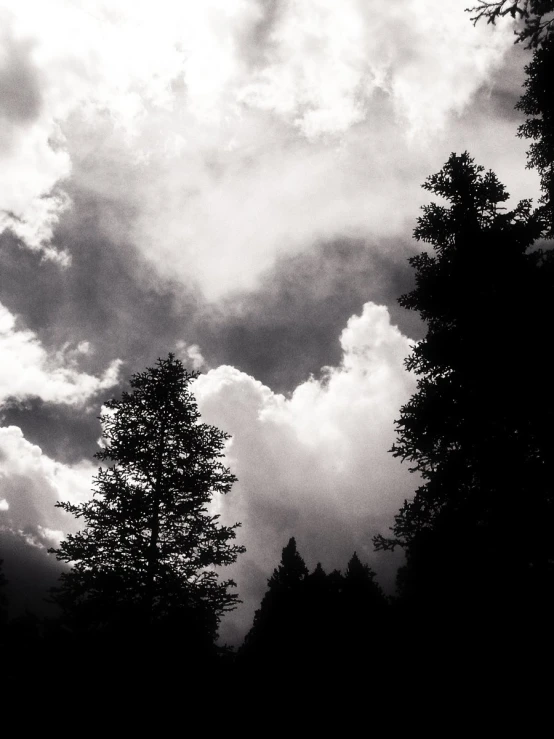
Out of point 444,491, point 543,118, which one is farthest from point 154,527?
point 543,118

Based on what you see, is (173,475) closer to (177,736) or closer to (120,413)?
(120,413)

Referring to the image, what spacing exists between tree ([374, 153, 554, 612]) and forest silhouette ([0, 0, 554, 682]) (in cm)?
3

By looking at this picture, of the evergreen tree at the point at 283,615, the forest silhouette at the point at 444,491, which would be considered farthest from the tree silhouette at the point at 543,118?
the evergreen tree at the point at 283,615

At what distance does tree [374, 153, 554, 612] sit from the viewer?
7.58 meters

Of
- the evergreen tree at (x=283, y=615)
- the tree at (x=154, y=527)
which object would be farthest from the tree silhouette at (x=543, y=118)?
the evergreen tree at (x=283, y=615)

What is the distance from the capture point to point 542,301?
852 cm

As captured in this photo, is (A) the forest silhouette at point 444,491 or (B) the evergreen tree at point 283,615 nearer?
(A) the forest silhouette at point 444,491

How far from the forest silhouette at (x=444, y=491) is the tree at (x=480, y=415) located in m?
0.03

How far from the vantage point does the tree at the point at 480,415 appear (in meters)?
7.58

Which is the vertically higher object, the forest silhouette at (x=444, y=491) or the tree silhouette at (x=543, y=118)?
the tree silhouette at (x=543, y=118)

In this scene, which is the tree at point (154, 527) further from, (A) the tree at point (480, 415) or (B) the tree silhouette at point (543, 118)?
(B) the tree silhouette at point (543, 118)

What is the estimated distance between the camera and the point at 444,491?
8.84m

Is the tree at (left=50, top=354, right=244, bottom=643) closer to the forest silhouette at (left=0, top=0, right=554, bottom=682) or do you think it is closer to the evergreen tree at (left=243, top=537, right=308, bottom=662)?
the forest silhouette at (left=0, top=0, right=554, bottom=682)

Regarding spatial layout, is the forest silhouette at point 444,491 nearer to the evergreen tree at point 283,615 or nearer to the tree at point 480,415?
the tree at point 480,415
